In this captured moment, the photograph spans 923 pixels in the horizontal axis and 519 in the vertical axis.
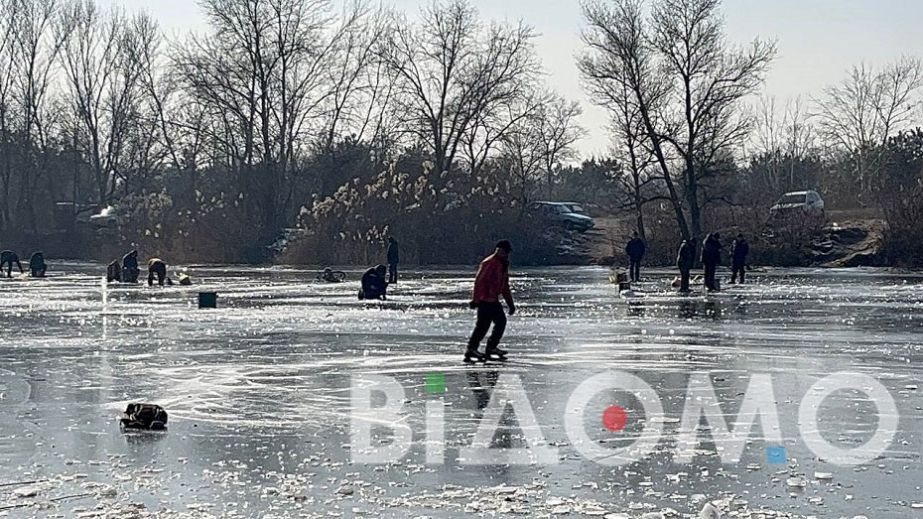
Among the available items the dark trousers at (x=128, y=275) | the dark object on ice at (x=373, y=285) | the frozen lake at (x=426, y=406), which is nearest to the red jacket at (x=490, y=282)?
the frozen lake at (x=426, y=406)

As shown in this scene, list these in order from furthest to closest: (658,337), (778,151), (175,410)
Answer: (778,151)
(658,337)
(175,410)

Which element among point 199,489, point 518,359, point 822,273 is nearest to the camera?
point 199,489

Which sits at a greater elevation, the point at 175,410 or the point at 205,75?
the point at 205,75

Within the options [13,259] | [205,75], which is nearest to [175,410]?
[13,259]

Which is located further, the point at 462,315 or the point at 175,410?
the point at 462,315

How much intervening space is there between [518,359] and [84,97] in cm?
7759

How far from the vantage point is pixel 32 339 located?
22047 millimetres

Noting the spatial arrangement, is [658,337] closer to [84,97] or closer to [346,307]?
[346,307]

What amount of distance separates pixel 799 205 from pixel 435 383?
48.4 metres

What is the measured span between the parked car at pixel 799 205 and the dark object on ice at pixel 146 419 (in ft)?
166

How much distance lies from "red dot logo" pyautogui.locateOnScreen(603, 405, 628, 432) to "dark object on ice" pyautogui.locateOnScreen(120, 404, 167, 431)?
3.92 metres

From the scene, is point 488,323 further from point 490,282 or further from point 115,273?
point 115,273

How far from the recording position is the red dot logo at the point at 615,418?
11.4 meters

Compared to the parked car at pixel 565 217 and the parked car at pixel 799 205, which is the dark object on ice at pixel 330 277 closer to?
the parked car at pixel 565 217
